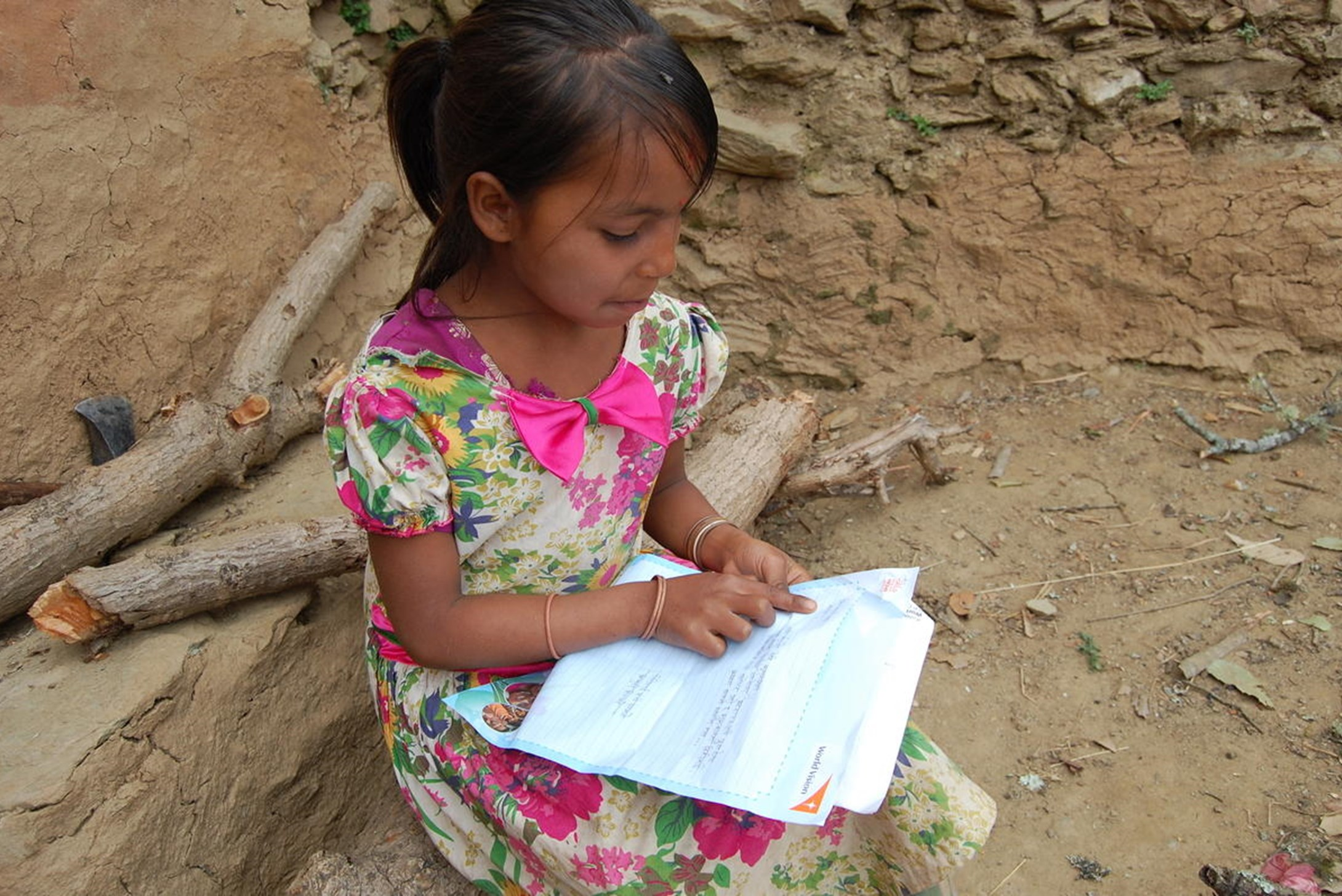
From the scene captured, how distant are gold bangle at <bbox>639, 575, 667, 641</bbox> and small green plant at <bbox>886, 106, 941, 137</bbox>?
2692 millimetres

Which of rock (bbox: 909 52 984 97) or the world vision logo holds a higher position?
the world vision logo

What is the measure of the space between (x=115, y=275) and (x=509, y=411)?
6.61 ft

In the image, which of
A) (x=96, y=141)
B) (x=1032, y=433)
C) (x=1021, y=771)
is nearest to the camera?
(x=1021, y=771)

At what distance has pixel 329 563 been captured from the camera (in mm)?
2307

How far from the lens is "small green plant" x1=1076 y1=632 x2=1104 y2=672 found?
2623 millimetres

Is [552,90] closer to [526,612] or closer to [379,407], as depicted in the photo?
[379,407]

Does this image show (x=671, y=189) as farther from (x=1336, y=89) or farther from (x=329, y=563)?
(x=1336, y=89)

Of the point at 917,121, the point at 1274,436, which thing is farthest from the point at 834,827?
the point at 917,121

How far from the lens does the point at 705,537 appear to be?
5.82 ft

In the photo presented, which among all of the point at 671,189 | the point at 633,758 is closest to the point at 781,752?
the point at 633,758

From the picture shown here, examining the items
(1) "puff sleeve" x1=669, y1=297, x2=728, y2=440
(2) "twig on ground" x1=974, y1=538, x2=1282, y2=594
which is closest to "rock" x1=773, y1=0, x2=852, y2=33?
(2) "twig on ground" x1=974, y1=538, x2=1282, y2=594

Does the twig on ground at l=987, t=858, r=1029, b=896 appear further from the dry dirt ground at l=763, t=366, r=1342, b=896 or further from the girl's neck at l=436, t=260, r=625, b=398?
the girl's neck at l=436, t=260, r=625, b=398

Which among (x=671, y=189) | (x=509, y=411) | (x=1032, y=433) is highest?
(x=671, y=189)

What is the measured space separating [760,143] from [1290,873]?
271 cm
